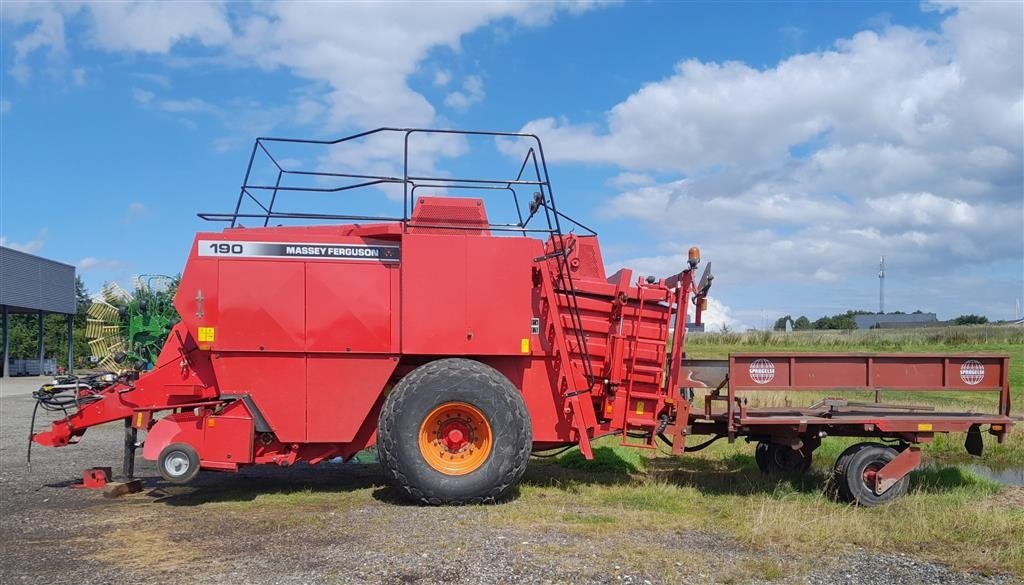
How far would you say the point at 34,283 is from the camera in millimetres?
39438

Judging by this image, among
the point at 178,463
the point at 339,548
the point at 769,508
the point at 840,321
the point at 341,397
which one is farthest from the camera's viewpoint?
the point at 840,321

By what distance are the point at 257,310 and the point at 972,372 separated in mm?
7860

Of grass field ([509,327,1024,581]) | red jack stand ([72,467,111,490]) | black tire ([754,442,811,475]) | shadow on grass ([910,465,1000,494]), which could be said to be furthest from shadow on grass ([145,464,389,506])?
shadow on grass ([910,465,1000,494])

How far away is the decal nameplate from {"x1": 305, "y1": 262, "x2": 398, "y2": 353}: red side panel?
9 cm

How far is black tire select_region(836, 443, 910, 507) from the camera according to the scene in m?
8.64

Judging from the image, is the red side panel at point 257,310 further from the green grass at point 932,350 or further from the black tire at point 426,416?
the green grass at point 932,350

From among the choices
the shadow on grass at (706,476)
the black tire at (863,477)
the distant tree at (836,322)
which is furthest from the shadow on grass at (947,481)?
the distant tree at (836,322)

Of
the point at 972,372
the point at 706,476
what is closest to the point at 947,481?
the point at 972,372

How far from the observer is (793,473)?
10.4 m

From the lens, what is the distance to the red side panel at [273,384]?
27.7ft

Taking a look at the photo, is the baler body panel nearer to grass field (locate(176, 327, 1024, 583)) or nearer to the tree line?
grass field (locate(176, 327, 1024, 583))

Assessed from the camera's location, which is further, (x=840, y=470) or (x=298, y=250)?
(x=840, y=470)

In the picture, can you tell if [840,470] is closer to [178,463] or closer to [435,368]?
[435,368]

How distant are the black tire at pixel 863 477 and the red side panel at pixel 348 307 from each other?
499 cm
